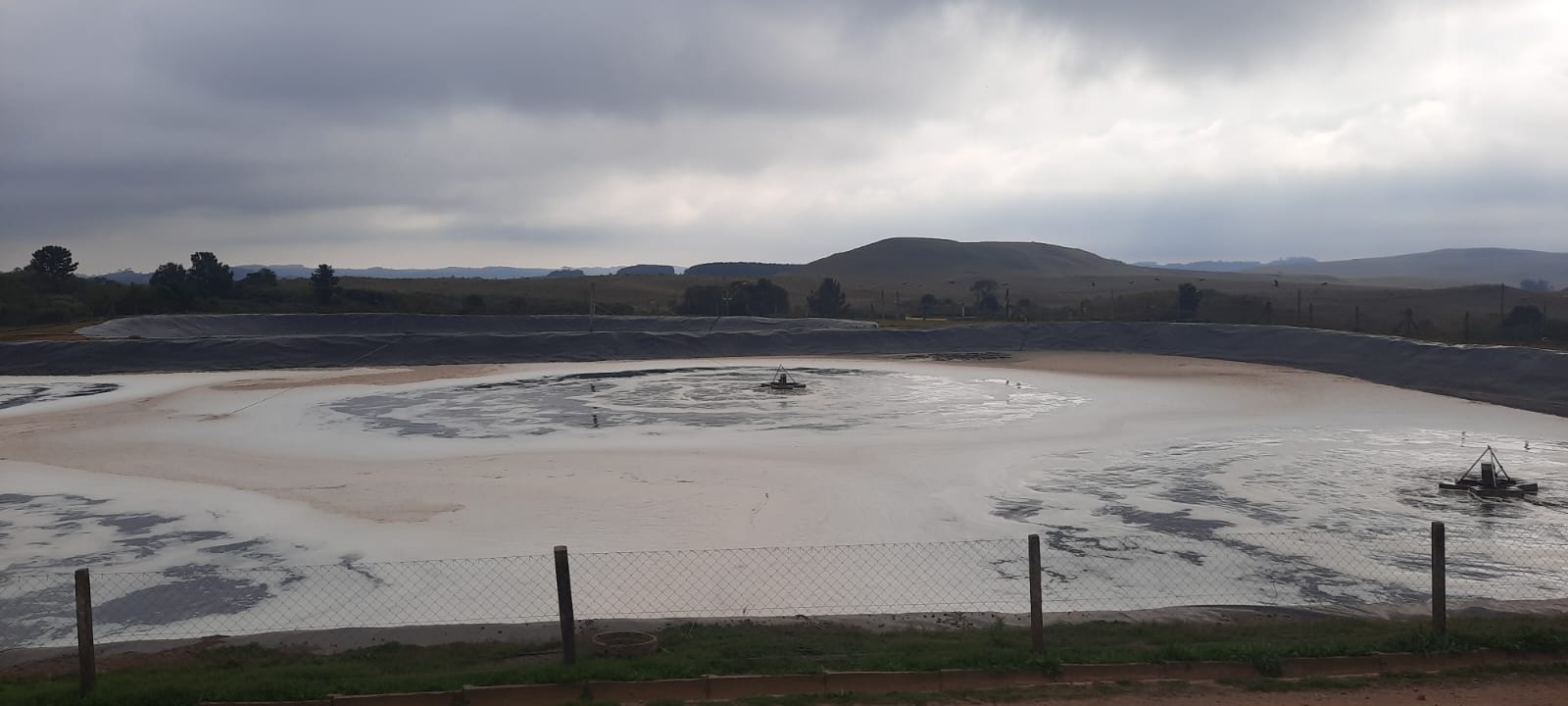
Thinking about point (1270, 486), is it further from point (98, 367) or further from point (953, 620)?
point (98, 367)

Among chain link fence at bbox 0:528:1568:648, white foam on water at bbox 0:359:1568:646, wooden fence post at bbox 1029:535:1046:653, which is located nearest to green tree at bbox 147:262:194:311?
white foam on water at bbox 0:359:1568:646

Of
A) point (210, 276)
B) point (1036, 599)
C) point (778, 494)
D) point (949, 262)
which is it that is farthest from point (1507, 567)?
point (949, 262)

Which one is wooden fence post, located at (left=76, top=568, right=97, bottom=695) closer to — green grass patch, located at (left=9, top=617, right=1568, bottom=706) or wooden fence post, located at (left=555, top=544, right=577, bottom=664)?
green grass patch, located at (left=9, top=617, right=1568, bottom=706)

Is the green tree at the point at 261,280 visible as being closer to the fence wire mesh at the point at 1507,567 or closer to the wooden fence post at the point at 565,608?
the wooden fence post at the point at 565,608

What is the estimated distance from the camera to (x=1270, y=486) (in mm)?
14273

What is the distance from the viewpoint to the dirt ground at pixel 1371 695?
589cm

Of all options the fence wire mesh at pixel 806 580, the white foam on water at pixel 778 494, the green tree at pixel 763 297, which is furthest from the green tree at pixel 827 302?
the fence wire mesh at pixel 806 580

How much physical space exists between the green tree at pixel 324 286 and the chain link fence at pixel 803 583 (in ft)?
170

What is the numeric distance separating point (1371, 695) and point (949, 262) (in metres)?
151

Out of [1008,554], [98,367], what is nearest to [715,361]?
[98,367]

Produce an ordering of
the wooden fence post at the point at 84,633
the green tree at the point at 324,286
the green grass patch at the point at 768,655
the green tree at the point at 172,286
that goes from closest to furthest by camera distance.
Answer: the wooden fence post at the point at 84,633 → the green grass patch at the point at 768,655 → the green tree at the point at 172,286 → the green tree at the point at 324,286

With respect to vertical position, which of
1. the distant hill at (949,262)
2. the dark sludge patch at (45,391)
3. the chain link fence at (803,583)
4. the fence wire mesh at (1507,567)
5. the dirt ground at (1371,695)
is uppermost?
the distant hill at (949,262)

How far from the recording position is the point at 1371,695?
601 cm

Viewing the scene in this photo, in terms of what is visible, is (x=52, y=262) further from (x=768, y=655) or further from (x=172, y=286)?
(x=768, y=655)
